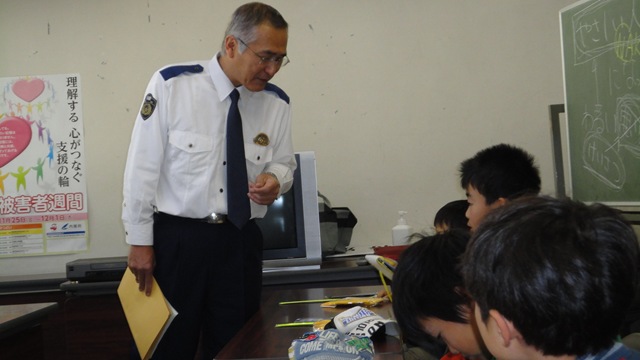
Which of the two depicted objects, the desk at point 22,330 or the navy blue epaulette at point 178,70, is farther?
the navy blue epaulette at point 178,70

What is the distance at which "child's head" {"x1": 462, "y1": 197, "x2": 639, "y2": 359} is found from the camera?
798mm

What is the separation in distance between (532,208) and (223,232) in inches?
54.9

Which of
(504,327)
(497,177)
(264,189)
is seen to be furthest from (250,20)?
(504,327)

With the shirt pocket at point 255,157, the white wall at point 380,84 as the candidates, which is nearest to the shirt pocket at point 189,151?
the shirt pocket at point 255,157

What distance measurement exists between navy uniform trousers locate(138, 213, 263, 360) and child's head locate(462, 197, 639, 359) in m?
1.34

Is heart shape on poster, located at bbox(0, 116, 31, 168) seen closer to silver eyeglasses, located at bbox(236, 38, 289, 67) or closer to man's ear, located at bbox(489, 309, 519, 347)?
silver eyeglasses, located at bbox(236, 38, 289, 67)

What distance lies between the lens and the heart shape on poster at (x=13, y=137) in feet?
13.1

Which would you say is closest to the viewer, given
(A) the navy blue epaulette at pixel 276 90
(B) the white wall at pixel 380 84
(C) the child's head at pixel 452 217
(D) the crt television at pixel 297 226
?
(A) the navy blue epaulette at pixel 276 90

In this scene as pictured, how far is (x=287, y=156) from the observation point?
2404mm

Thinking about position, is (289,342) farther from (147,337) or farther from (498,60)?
(498,60)

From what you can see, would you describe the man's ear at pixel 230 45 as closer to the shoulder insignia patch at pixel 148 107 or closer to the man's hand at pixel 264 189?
the shoulder insignia patch at pixel 148 107

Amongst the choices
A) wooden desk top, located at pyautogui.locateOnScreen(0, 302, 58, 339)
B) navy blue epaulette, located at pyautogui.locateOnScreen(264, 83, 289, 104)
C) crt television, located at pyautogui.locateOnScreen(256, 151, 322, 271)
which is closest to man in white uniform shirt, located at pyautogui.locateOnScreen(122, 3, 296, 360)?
navy blue epaulette, located at pyautogui.locateOnScreen(264, 83, 289, 104)

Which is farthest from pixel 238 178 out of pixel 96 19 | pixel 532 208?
pixel 96 19

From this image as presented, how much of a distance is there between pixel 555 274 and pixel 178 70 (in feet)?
5.42
